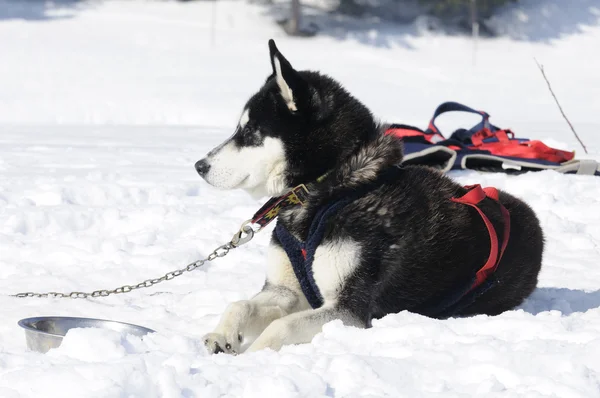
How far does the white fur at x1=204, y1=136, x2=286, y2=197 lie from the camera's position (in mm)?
3334

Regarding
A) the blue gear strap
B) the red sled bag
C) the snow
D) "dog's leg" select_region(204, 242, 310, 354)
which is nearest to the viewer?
the snow

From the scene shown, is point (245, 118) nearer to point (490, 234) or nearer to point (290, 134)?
point (290, 134)

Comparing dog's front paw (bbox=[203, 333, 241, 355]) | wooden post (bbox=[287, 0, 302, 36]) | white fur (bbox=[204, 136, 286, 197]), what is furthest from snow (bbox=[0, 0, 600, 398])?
wooden post (bbox=[287, 0, 302, 36])

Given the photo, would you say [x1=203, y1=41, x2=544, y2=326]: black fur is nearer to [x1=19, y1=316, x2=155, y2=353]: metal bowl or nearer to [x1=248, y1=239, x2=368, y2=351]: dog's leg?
[x1=248, y1=239, x2=368, y2=351]: dog's leg

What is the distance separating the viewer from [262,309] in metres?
3.21

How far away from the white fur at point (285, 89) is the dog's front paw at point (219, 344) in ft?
3.26

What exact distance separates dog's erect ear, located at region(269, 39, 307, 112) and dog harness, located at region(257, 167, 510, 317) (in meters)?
0.47

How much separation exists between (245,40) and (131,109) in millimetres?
10910

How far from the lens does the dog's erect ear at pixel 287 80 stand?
3.24 metres

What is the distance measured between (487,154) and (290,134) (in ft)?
12.5

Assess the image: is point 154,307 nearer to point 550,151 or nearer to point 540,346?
point 540,346

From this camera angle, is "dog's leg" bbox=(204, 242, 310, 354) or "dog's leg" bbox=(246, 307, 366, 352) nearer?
"dog's leg" bbox=(246, 307, 366, 352)

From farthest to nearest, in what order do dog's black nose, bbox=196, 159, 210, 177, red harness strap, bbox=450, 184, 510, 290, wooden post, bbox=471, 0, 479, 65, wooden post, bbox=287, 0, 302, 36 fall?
wooden post, bbox=287, 0, 302, 36
wooden post, bbox=471, 0, 479, 65
dog's black nose, bbox=196, 159, 210, 177
red harness strap, bbox=450, 184, 510, 290

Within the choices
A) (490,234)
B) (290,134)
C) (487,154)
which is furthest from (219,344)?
(487,154)
